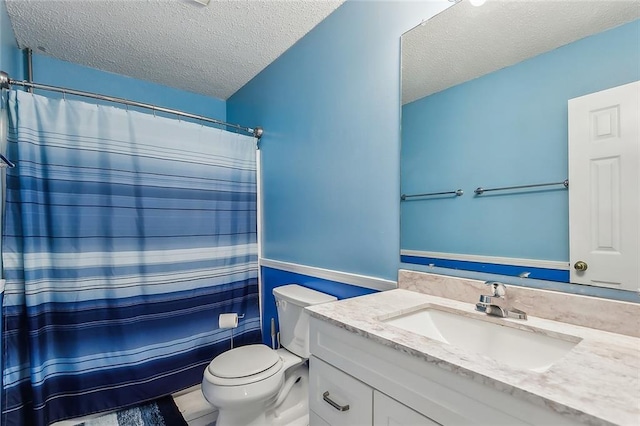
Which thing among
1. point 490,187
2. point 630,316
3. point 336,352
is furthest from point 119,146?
point 630,316

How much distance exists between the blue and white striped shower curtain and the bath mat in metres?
0.07

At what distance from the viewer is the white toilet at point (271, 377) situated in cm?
129

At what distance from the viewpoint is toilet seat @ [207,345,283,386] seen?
1.30 metres

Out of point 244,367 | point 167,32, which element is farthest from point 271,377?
point 167,32

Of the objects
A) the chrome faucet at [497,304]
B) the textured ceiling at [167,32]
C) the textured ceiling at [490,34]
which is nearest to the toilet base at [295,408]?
the chrome faucet at [497,304]

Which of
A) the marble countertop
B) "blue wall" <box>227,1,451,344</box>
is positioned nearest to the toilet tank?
"blue wall" <box>227,1,451,344</box>

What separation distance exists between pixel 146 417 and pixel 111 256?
93 centimetres

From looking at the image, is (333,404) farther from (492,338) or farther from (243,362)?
(243,362)

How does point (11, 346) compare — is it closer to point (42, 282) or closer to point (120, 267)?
point (42, 282)

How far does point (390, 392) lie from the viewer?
0.73 meters

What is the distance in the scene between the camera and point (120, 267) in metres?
1.69

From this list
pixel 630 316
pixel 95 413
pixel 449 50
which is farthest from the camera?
pixel 95 413

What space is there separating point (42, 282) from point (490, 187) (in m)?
2.11

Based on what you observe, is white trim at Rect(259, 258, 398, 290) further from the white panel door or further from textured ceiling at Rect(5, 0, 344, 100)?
textured ceiling at Rect(5, 0, 344, 100)
